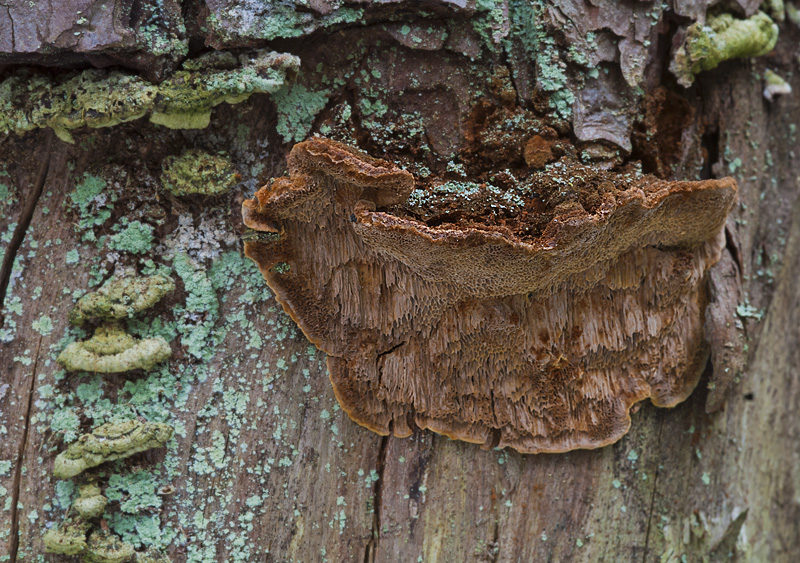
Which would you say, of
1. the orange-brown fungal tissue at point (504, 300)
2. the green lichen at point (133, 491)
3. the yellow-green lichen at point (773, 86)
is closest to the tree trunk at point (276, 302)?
the green lichen at point (133, 491)

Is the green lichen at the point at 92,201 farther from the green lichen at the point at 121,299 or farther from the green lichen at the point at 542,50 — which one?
the green lichen at the point at 542,50

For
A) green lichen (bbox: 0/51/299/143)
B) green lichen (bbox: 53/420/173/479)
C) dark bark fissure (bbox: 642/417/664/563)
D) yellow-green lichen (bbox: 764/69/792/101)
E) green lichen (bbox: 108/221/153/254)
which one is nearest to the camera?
green lichen (bbox: 0/51/299/143)

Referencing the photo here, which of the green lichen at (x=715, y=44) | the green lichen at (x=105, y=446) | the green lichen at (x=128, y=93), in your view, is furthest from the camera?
the green lichen at (x=715, y=44)

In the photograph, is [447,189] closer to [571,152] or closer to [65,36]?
[571,152]

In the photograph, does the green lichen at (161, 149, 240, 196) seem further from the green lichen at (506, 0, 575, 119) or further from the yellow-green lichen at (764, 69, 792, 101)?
the yellow-green lichen at (764, 69, 792, 101)

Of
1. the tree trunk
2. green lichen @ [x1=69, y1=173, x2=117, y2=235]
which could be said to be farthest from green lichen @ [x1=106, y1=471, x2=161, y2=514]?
green lichen @ [x1=69, y1=173, x2=117, y2=235]

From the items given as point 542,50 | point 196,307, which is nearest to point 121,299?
point 196,307
